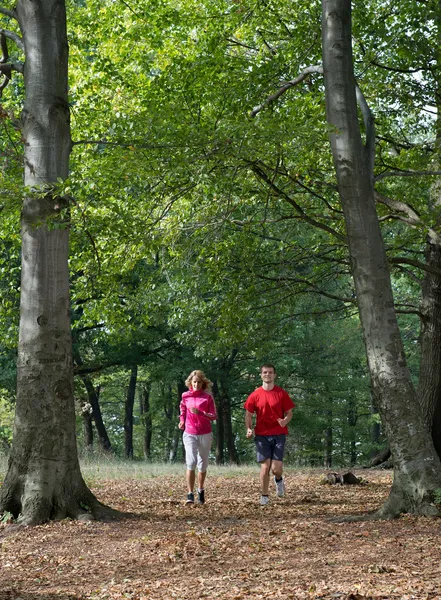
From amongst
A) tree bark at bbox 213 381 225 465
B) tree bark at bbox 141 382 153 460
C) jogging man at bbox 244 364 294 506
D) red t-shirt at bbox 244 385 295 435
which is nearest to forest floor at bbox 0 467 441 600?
jogging man at bbox 244 364 294 506

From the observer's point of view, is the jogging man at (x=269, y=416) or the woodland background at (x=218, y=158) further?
the jogging man at (x=269, y=416)

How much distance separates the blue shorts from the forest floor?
2.26ft

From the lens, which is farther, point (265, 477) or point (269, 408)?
point (269, 408)

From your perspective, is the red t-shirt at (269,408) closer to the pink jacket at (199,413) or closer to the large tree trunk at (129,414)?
the pink jacket at (199,413)

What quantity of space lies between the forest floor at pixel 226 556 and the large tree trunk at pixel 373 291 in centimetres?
54

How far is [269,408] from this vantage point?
10.4 m

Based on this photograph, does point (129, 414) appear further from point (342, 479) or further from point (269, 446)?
point (269, 446)

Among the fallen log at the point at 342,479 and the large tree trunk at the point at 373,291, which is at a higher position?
the large tree trunk at the point at 373,291

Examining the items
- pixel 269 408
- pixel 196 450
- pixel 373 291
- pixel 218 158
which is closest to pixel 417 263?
pixel 269 408

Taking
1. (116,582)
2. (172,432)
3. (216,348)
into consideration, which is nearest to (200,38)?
(216,348)

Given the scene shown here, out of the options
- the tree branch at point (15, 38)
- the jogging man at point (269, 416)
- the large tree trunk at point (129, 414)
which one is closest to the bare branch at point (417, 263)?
the jogging man at point (269, 416)

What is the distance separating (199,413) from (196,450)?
0.55 m

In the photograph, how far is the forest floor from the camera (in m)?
5.11

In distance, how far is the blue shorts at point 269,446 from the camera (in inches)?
410
